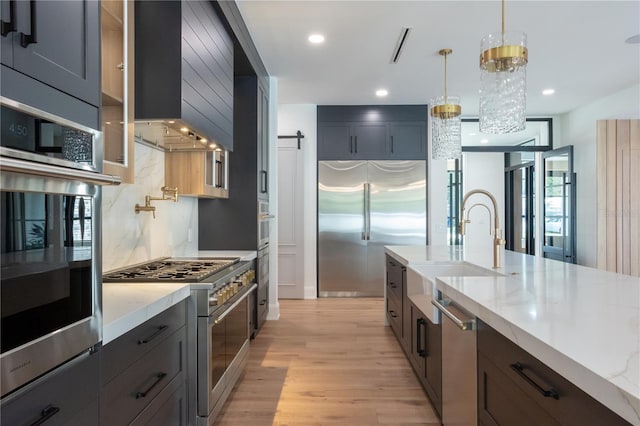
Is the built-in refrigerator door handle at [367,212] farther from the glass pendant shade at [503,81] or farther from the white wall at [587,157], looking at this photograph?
the glass pendant shade at [503,81]

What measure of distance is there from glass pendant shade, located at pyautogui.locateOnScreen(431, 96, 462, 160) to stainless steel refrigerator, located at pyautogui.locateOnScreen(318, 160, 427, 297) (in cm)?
207

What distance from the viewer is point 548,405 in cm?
101

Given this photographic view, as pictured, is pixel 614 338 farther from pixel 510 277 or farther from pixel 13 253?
pixel 13 253

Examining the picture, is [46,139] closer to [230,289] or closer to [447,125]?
[230,289]

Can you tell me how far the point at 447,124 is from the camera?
139 inches

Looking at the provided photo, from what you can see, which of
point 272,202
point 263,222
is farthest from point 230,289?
point 272,202

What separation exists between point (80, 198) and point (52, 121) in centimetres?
20

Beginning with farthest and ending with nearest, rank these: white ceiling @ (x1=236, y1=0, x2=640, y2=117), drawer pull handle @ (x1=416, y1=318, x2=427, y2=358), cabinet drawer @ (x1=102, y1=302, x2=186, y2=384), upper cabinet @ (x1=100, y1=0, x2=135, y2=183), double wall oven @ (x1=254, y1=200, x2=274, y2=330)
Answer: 1. double wall oven @ (x1=254, y1=200, x2=274, y2=330)
2. white ceiling @ (x1=236, y1=0, x2=640, y2=117)
3. drawer pull handle @ (x1=416, y1=318, x2=427, y2=358)
4. upper cabinet @ (x1=100, y1=0, x2=135, y2=183)
5. cabinet drawer @ (x1=102, y1=302, x2=186, y2=384)

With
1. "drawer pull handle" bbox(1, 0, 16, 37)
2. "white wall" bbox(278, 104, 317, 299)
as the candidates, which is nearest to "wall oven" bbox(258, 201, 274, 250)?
"white wall" bbox(278, 104, 317, 299)

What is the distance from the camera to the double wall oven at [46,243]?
802mm

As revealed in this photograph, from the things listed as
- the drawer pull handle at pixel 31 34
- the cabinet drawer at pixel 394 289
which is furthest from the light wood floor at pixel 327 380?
the drawer pull handle at pixel 31 34

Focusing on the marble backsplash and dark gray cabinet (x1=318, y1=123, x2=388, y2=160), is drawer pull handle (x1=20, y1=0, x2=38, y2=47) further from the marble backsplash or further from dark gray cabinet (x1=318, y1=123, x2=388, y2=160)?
dark gray cabinet (x1=318, y1=123, x2=388, y2=160)

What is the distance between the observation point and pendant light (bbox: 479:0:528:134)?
2.04 metres

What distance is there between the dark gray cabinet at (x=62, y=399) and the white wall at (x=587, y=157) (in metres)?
6.11
